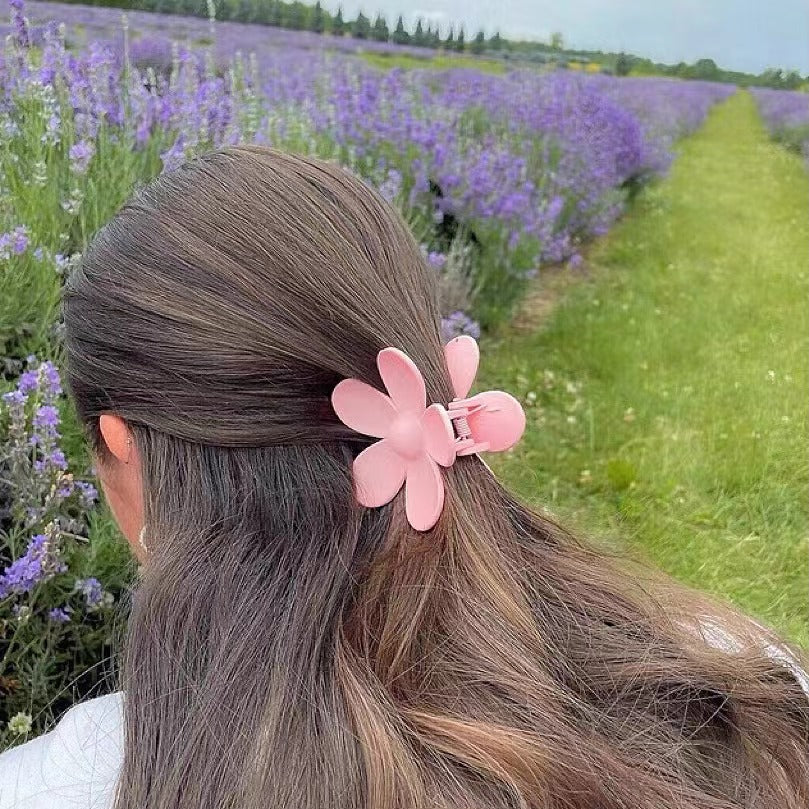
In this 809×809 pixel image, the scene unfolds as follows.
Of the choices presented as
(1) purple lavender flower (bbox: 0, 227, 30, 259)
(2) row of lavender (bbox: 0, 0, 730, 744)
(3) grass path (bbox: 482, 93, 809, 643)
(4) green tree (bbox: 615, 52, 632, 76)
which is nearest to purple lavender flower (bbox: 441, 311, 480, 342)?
(2) row of lavender (bbox: 0, 0, 730, 744)

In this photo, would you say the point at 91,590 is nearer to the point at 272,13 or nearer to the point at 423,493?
the point at 423,493

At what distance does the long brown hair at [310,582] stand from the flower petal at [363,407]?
1.1 inches

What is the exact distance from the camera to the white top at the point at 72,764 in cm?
98

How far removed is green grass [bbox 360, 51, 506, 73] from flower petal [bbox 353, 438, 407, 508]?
4443 mm

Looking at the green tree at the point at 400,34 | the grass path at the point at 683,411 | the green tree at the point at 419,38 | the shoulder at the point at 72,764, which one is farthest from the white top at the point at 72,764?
the green tree at the point at 419,38

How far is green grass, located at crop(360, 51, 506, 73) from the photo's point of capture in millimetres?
4996

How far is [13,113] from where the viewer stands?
2.52m

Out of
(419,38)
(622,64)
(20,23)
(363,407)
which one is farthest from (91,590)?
(622,64)

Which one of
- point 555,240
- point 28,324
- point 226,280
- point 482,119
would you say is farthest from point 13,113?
point 482,119

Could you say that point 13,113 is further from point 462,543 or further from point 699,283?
point 699,283

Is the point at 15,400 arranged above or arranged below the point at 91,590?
above

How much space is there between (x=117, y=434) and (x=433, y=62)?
508cm

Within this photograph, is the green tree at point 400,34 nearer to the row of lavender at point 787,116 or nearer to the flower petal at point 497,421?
the flower petal at point 497,421

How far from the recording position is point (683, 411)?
3.79 meters
